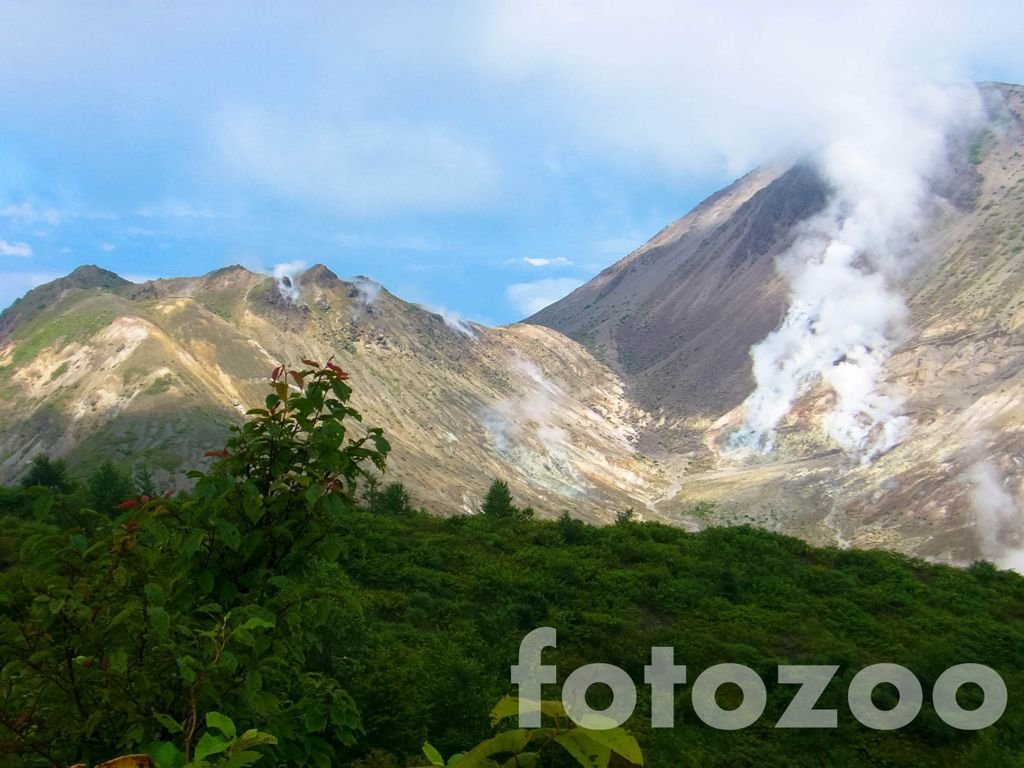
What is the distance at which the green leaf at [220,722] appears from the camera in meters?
2.16

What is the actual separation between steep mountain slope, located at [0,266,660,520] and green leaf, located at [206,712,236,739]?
81698 mm

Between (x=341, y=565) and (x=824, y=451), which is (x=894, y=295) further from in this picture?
(x=341, y=565)

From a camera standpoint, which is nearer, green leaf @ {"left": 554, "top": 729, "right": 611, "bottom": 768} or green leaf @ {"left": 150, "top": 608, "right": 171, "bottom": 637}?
green leaf @ {"left": 554, "top": 729, "right": 611, "bottom": 768}

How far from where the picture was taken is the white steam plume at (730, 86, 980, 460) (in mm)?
142750

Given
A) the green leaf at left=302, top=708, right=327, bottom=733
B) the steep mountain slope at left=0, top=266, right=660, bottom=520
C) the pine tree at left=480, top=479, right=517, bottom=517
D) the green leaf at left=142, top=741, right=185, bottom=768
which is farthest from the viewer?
the steep mountain slope at left=0, top=266, right=660, bottom=520

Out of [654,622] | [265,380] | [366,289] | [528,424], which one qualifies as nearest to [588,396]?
[528,424]

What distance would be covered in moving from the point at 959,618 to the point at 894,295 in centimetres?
16962

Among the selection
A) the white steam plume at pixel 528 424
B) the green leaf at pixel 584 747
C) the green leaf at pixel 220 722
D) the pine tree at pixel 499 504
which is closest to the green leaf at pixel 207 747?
the green leaf at pixel 220 722

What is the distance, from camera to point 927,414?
128m

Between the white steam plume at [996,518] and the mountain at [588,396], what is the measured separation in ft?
1.03

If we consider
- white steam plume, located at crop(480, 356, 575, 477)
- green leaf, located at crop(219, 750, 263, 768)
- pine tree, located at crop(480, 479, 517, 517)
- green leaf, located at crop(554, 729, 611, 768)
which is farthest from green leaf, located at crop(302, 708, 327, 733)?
white steam plume, located at crop(480, 356, 575, 477)

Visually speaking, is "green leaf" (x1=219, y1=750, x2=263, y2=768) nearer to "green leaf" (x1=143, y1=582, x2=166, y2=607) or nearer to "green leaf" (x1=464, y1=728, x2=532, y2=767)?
"green leaf" (x1=464, y1=728, x2=532, y2=767)

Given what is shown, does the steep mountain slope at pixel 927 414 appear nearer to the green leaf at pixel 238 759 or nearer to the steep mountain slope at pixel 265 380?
the steep mountain slope at pixel 265 380

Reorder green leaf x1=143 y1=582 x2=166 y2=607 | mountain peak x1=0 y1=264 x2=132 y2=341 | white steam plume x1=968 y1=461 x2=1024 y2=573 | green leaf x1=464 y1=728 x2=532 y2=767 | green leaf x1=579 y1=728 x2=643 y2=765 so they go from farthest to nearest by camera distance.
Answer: mountain peak x1=0 y1=264 x2=132 y2=341
white steam plume x1=968 y1=461 x2=1024 y2=573
green leaf x1=143 y1=582 x2=166 y2=607
green leaf x1=464 y1=728 x2=532 y2=767
green leaf x1=579 y1=728 x2=643 y2=765
